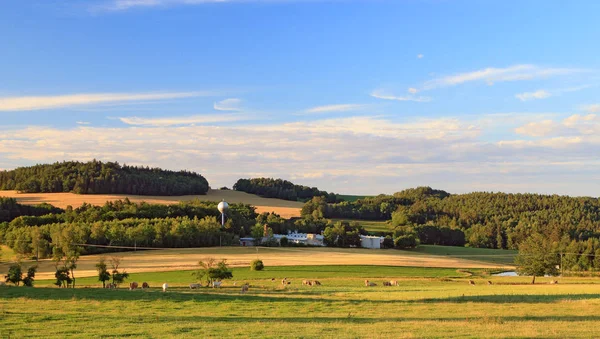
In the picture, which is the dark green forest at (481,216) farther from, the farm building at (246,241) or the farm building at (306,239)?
the farm building at (246,241)

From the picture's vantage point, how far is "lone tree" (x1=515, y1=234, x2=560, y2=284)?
7744 cm

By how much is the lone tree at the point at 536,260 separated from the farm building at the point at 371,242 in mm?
35402

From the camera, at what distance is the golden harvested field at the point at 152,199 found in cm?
13650

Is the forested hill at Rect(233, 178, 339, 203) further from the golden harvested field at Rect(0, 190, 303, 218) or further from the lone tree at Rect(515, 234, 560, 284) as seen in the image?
the lone tree at Rect(515, 234, 560, 284)

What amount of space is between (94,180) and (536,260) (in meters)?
116

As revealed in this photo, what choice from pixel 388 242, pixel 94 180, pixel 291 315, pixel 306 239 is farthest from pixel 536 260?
pixel 94 180

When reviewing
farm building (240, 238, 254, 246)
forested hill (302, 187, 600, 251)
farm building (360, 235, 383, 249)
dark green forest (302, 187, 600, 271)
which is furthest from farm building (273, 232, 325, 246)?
forested hill (302, 187, 600, 251)

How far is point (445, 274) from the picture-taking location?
7781 centimetres

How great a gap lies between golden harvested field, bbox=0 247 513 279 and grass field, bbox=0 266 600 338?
41.0m

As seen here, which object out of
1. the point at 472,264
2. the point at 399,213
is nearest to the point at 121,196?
the point at 399,213

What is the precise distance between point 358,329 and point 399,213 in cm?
13599

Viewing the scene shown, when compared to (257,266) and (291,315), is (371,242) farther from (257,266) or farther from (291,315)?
(291,315)

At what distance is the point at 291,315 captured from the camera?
27.7 metres

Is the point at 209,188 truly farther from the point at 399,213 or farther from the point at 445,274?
the point at 445,274
